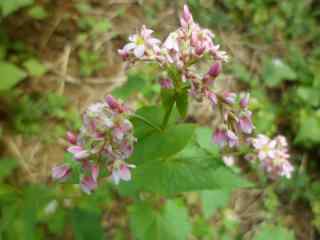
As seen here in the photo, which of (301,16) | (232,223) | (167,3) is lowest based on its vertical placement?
(232,223)

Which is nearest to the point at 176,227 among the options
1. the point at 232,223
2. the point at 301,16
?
the point at 232,223

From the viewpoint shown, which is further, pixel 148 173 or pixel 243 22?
pixel 243 22

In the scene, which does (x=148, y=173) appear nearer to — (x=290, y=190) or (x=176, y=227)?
(x=176, y=227)

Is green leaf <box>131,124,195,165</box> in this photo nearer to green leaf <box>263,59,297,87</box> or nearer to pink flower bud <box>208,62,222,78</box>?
pink flower bud <box>208,62,222,78</box>

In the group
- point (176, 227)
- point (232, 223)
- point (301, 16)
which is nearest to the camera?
point (176, 227)

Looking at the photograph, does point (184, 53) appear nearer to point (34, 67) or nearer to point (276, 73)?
point (34, 67)

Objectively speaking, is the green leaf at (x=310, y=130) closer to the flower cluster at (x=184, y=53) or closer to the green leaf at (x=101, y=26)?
the green leaf at (x=101, y=26)
